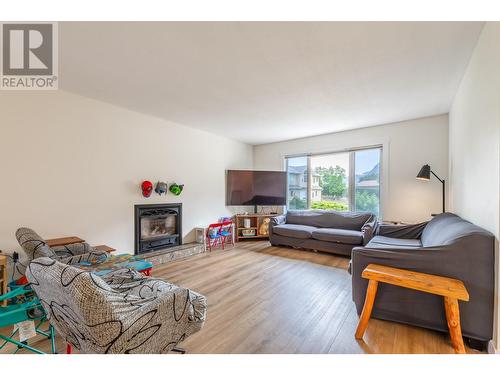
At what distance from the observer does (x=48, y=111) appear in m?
2.74

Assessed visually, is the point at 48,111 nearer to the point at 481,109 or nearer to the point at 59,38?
the point at 59,38

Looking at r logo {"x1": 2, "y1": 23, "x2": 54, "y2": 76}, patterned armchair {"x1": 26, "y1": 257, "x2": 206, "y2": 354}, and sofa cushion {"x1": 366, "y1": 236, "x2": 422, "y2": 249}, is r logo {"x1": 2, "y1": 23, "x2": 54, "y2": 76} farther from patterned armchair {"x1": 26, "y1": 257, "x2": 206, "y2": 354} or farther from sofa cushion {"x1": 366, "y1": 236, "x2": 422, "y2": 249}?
sofa cushion {"x1": 366, "y1": 236, "x2": 422, "y2": 249}

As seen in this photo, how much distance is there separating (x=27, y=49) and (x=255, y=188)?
4248mm

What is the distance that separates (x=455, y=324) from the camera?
155 centimetres

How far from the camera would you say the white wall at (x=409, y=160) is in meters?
3.78

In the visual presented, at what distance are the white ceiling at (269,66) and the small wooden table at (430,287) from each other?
6.41ft

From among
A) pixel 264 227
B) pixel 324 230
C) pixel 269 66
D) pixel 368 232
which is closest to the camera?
pixel 269 66

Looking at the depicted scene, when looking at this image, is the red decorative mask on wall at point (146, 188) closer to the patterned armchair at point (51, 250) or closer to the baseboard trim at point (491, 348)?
the patterned armchair at point (51, 250)

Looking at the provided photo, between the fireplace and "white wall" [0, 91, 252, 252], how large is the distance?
108 millimetres

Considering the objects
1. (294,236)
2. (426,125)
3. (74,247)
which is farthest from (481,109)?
(74,247)

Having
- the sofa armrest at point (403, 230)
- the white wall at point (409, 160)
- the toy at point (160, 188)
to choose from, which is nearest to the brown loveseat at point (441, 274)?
the sofa armrest at point (403, 230)

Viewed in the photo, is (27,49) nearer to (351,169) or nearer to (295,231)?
(295,231)

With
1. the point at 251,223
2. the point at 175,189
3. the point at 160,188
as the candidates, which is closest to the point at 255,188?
the point at 251,223

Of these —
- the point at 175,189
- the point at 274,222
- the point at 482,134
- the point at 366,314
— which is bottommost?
the point at 366,314
